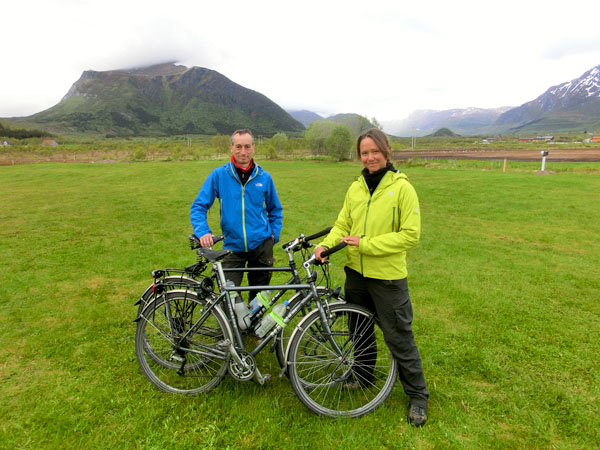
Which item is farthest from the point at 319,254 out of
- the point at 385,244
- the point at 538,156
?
the point at 538,156

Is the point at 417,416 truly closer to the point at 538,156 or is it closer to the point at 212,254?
the point at 212,254

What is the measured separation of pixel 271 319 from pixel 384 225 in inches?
51.0

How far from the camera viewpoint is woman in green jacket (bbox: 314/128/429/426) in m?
2.49

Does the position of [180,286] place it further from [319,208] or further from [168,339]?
[319,208]

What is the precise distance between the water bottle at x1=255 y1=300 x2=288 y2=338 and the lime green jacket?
698mm

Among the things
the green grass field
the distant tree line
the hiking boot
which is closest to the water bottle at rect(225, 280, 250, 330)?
the green grass field

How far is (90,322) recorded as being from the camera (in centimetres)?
436

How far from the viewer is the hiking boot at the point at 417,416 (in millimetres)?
2729

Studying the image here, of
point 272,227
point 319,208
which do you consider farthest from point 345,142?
point 272,227

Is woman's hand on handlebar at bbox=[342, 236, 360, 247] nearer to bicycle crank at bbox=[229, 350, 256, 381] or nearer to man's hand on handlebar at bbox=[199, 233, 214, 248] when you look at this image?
man's hand on handlebar at bbox=[199, 233, 214, 248]

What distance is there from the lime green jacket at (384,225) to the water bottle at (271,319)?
70 centimetres

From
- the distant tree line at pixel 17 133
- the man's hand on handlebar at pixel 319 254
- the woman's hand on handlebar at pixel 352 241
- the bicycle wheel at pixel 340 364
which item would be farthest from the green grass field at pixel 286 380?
the distant tree line at pixel 17 133

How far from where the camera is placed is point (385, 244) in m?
2.47

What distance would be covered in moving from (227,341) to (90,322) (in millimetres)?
2706
